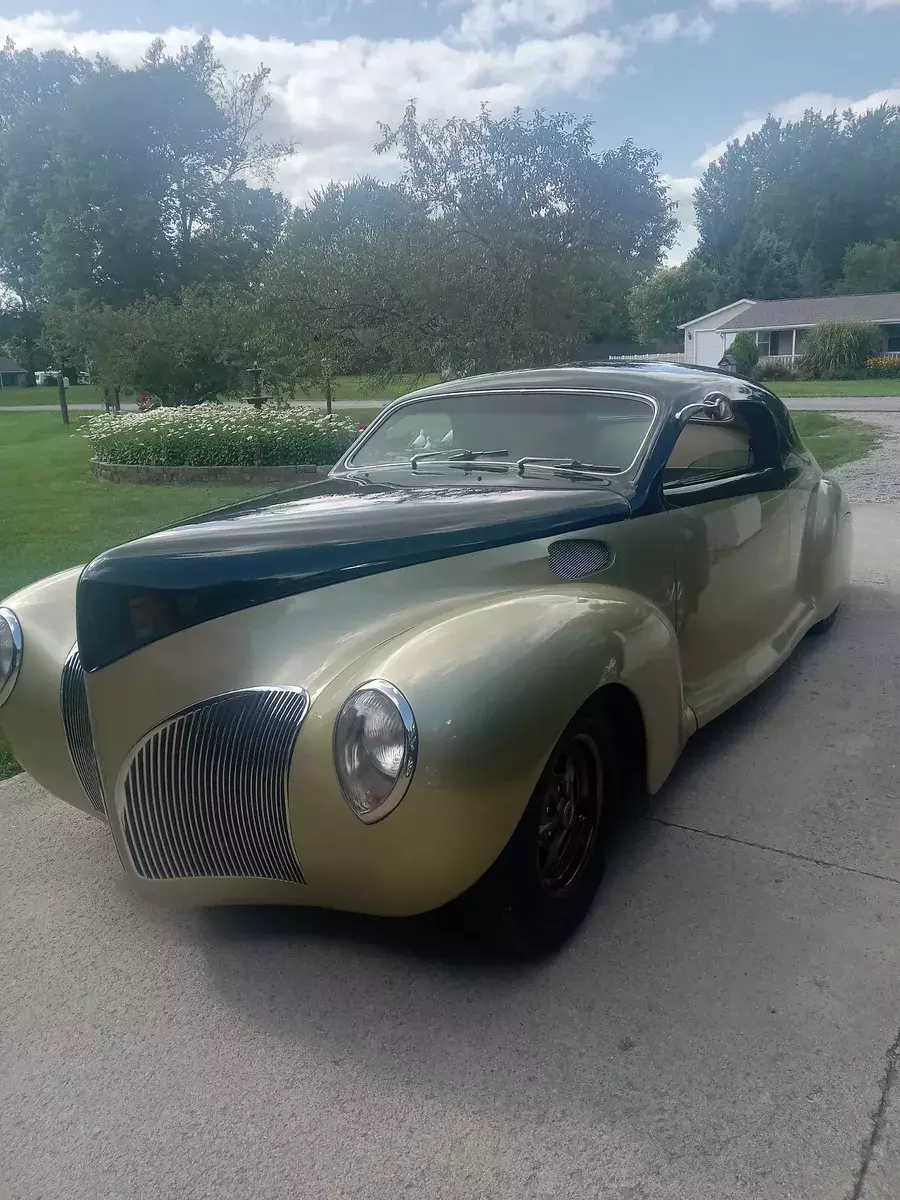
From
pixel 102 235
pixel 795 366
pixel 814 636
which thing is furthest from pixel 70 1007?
pixel 795 366

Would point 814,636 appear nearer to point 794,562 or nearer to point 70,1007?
point 794,562

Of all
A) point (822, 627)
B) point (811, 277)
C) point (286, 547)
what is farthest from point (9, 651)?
point (811, 277)

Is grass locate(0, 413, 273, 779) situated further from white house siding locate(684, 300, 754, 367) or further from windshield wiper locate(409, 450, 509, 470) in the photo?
white house siding locate(684, 300, 754, 367)

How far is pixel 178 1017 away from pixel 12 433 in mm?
28015

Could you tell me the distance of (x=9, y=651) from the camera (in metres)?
3.10

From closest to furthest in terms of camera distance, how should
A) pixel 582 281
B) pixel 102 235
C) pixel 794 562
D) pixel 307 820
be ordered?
pixel 307 820
pixel 794 562
pixel 582 281
pixel 102 235

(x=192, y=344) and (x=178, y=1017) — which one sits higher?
(x=192, y=344)

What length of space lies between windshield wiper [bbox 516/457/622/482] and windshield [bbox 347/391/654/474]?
16mm

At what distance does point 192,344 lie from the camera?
2086cm

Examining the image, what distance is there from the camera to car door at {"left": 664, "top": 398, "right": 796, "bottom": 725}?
11.7 ft

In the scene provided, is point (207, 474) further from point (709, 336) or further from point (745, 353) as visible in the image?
point (709, 336)

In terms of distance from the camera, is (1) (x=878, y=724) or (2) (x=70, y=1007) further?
(1) (x=878, y=724)

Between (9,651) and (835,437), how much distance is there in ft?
53.7

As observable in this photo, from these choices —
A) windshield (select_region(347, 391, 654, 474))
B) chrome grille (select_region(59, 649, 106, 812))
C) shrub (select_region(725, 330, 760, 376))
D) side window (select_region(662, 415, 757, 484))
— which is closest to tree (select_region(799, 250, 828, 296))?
shrub (select_region(725, 330, 760, 376))
